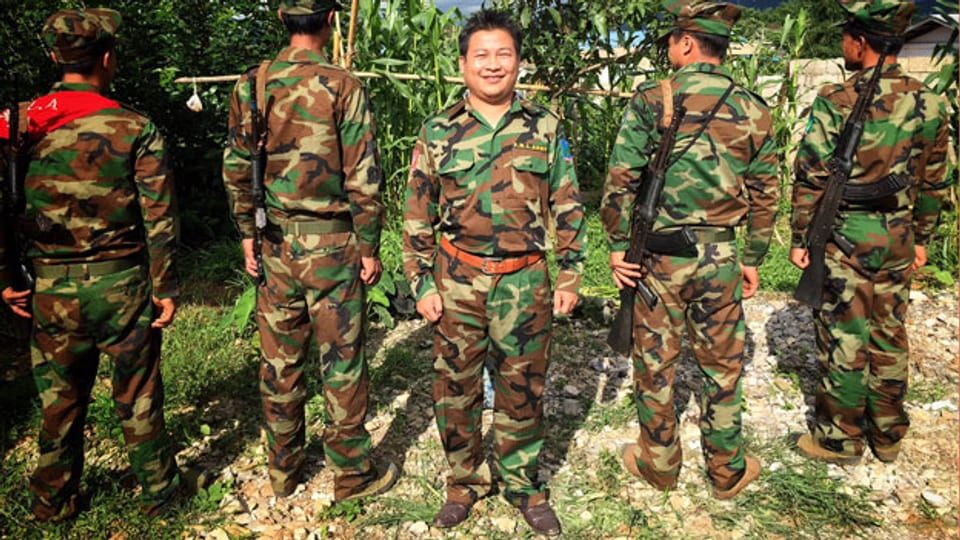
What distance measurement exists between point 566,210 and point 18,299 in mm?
2390

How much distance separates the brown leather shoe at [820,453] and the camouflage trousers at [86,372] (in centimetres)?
337

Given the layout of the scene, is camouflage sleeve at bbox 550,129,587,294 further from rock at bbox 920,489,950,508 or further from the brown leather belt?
rock at bbox 920,489,950,508

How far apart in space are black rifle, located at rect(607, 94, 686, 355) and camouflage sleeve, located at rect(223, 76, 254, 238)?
5.97ft

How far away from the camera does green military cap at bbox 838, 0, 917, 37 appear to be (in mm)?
2881

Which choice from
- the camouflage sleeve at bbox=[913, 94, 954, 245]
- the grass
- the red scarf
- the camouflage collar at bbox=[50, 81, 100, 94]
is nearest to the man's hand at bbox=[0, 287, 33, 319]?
the red scarf

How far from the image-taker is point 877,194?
311cm

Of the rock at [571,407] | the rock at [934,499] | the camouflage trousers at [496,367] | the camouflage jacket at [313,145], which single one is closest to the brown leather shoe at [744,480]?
the rock at [934,499]

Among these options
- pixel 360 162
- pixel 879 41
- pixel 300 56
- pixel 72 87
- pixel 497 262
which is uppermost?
pixel 879 41

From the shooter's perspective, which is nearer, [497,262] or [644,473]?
[497,262]

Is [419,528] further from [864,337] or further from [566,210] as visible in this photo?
[864,337]

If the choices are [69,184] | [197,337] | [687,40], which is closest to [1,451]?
[197,337]

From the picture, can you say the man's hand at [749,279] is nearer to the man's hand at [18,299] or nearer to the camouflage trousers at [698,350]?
the camouflage trousers at [698,350]

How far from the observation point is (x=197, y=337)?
188 inches

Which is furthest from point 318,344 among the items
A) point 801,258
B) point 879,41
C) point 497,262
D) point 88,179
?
point 879,41
